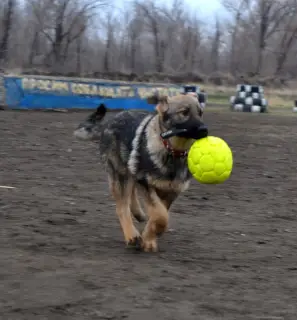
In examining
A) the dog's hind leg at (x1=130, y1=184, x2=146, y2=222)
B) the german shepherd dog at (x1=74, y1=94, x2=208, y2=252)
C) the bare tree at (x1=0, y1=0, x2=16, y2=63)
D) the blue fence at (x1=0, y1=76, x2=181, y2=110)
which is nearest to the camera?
the german shepherd dog at (x1=74, y1=94, x2=208, y2=252)

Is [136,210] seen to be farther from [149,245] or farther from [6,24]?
[6,24]

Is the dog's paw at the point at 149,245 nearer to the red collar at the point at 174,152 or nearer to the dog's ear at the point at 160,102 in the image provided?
the red collar at the point at 174,152

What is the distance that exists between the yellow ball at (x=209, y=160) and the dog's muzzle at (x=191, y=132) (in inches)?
2.0

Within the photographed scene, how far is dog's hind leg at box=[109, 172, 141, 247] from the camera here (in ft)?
17.9

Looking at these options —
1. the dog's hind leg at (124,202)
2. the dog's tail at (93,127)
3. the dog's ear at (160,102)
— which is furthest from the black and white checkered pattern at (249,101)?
the dog's ear at (160,102)

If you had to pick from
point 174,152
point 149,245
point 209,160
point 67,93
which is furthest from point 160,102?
point 67,93

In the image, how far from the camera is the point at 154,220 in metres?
5.14

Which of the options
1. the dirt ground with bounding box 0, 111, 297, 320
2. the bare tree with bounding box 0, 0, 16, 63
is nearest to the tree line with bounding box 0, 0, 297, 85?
the bare tree with bounding box 0, 0, 16, 63

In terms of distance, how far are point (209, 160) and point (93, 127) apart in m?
2.01

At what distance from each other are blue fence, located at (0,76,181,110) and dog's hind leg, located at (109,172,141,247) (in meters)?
15.5

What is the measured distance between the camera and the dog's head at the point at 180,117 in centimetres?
493

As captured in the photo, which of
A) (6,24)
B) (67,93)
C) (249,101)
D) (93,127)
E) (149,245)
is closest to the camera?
(149,245)

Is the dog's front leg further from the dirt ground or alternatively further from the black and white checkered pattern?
the black and white checkered pattern

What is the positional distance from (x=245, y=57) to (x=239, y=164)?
51.5 m
